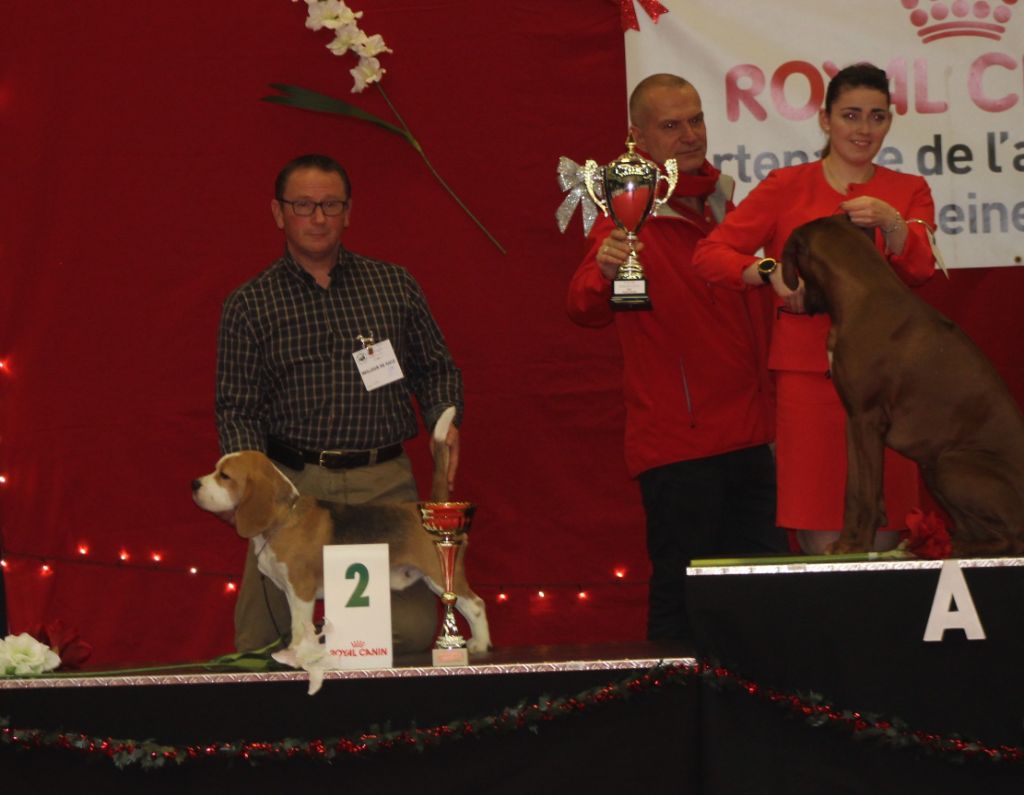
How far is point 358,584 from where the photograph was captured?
3.01 metres

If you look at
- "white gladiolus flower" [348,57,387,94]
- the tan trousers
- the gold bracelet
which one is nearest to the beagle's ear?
the tan trousers

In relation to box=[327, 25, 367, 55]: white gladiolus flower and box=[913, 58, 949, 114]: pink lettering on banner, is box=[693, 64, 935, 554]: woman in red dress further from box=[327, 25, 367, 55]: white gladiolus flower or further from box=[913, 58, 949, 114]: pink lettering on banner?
box=[327, 25, 367, 55]: white gladiolus flower

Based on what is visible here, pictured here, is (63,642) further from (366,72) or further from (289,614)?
(366,72)

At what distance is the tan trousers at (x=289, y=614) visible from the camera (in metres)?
3.73

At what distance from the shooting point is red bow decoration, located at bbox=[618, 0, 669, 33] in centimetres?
458

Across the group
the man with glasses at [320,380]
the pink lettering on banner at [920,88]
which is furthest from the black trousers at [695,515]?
the pink lettering on banner at [920,88]

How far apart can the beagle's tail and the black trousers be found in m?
0.62

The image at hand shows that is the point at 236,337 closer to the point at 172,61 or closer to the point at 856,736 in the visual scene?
the point at 172,61

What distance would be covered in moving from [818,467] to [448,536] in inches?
38.0

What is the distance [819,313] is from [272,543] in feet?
4.86

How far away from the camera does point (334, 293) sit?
3.97 metres

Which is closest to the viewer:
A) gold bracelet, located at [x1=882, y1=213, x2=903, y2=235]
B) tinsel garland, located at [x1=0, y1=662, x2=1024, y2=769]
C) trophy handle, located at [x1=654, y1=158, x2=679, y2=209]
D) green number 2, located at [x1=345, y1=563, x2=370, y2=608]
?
tinsel garland, located at [x1=0, y1=662, x2=1024, y2=769]

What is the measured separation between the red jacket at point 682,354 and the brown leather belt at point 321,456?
728mm

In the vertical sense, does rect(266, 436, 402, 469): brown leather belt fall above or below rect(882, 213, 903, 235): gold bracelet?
below
